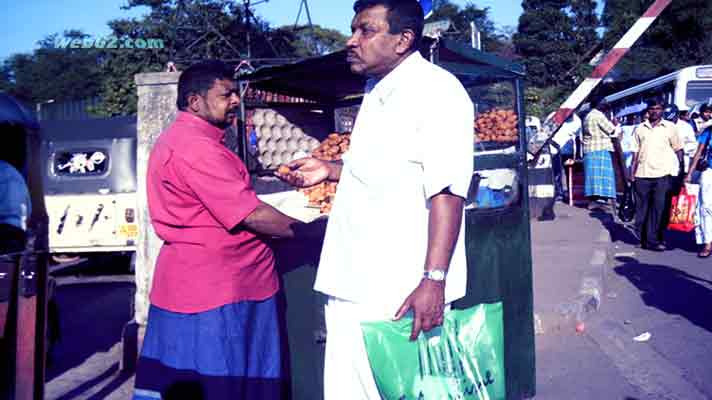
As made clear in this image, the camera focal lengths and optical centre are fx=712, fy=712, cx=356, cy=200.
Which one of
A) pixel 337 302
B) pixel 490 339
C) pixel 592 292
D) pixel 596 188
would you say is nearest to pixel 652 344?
pixel 592 292

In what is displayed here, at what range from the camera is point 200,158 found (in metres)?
2.78

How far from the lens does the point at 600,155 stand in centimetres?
1347

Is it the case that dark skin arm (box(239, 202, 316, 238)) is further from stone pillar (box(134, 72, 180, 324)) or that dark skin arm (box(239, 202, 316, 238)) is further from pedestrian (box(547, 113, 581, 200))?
pedestrian (box(547, 113, 581, 200))

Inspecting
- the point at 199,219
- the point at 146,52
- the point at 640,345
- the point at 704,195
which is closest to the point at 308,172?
the point at 199,219

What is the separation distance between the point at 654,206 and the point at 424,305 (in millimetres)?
8591

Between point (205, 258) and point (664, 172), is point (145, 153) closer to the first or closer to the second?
point (205, 258)

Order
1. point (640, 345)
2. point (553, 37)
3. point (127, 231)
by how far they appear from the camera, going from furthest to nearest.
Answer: point (553, 37), point (127, 231), point (640, 345)

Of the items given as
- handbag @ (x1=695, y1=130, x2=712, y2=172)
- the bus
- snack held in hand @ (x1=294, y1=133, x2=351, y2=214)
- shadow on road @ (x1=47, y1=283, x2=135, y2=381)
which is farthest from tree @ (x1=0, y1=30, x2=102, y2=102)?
snack held in hand @ (x1=294, y1=133, x2=351, y2=214)

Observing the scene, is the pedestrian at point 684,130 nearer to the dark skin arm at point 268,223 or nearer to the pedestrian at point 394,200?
the dark skin arm at point 268,223

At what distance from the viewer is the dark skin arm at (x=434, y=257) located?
7.13ft

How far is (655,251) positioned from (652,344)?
4.64 meters

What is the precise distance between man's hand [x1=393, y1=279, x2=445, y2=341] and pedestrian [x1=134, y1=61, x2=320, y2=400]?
0.86m

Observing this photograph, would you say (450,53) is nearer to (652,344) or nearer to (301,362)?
(301,362)

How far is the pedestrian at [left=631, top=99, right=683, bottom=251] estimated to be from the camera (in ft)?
31.8
